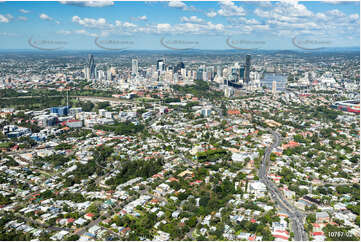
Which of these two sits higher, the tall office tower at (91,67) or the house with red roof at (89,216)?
the tall office tower at (91,67)

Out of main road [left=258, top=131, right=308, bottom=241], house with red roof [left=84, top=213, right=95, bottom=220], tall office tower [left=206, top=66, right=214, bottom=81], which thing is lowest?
house with red roof [left=84, top=213, right=95, bottom=220]

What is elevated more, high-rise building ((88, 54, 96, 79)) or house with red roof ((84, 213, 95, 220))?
high-rise building ((88, 54, 96, 79))

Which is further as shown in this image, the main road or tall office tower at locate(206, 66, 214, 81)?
tall office tower at locate(206, 66, 214, 81)

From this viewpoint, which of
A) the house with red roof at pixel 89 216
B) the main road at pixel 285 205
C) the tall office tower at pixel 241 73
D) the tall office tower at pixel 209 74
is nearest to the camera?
the main road at pixel 285 205

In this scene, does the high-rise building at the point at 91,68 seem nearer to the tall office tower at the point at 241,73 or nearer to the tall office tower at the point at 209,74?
the tall office tower at the point at 209,74

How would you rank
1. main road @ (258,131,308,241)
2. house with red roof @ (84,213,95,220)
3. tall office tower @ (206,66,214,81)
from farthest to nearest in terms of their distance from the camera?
tall office tower @ (206,66,214,81)
house with red roof @ (84,213,95,220)
main road @ (258,131,308,241)

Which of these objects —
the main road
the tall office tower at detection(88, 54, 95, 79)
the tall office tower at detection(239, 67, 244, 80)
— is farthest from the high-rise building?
the main road

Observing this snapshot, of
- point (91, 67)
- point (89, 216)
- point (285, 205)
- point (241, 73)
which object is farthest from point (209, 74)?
point (89, 216)

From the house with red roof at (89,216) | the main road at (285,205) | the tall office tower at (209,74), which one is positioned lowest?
the house with red roof at (89,216)

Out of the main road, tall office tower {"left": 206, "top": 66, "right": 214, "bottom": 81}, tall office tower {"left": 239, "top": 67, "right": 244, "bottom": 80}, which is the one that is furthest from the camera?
tall office tower {"left": 206, "top": 66, "right": 214, "bottom": 81}

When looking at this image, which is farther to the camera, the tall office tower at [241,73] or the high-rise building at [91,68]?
the high-rise building at [91,68]

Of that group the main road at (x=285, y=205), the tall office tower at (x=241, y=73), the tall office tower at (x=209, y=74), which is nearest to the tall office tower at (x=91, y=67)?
the tall office tower at (x=209, y=74)

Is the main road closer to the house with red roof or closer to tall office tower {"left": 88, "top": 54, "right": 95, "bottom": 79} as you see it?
the house with red roof
